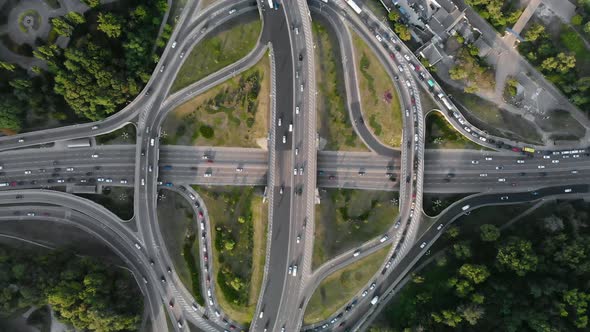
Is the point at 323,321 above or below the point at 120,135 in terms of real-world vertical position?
below

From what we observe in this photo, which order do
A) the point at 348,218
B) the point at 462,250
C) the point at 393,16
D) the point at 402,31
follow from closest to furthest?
the point at 462,250 < the point at 402,31 < the point at 393,16 < the point at 348,218

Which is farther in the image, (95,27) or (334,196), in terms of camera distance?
(334,196)

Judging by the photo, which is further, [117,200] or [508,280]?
[117,200]

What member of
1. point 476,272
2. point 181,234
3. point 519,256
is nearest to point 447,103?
point 519,256

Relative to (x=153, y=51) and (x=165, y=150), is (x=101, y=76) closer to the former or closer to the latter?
(x=153, y=51)

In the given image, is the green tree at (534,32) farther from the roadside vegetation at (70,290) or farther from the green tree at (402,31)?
the roadside vegetation at (70,290)

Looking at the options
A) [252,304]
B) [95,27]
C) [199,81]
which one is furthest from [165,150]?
[252,304]

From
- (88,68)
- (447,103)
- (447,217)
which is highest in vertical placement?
(88,68)

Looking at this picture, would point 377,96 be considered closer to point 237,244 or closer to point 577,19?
point 577,19
